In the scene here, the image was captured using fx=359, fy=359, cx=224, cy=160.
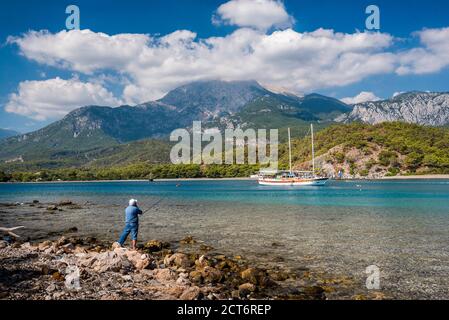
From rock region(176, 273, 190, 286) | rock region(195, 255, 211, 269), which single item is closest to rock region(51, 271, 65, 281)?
rock region(176, 273, 190, 286)

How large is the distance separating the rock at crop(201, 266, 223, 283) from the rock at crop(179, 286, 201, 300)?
2961 mm

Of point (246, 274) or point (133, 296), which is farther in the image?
point (246, 274)

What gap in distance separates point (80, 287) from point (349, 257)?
16490mm

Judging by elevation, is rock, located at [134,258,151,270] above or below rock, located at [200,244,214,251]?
above

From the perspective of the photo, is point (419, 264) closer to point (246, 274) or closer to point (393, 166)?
point (246, 274)

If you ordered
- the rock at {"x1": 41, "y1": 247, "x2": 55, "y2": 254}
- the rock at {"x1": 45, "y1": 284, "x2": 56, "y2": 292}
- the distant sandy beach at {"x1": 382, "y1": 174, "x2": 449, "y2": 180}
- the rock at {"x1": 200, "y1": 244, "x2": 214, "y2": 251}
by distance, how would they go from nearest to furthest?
the rock at {"x1": 45, "y1": 284, "x2": 56, "y2": 292}, the rock at {"x1": 41, "y1": 247, "x2": 55, "y2": 254}, the rock at {"x1": 200, "y1": 244, "x2": 214, "y2": 251}, the distant sandy beach at {"x1": 382, "y1": 174, "x2": 449, "y2": 180}

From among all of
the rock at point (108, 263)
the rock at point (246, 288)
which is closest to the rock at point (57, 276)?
the rock at point (108, 263)

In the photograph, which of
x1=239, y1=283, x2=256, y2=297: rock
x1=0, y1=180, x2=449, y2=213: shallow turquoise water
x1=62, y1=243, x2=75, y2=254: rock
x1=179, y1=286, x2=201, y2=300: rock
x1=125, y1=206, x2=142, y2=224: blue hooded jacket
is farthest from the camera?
x1=0, y1=180, x2=449, y2=213: shallow turquoise water

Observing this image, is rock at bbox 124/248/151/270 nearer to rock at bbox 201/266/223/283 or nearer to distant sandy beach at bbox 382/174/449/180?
rock at bbox 201/266/223/283

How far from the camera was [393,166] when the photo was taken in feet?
633

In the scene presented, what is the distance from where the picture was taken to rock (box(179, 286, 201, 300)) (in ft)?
46.1

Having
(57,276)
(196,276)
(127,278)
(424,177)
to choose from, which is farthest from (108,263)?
(424,177)

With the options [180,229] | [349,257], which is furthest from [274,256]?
[180,229]
